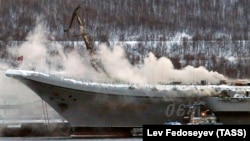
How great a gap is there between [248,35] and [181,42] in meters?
9.98

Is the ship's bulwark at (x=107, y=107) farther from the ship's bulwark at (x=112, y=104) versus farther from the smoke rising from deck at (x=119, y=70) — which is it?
the smoke rising from deck at (x=119, y=70)

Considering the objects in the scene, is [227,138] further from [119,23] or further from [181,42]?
[119,23]

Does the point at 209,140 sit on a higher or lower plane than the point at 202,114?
higher

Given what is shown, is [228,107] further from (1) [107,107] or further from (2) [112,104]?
(1) [107,107]

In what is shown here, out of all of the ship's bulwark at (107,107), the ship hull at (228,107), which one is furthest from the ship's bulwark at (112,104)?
the ship hull at (228,107)

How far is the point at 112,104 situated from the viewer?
58.0 m

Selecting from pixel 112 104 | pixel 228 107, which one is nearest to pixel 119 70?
pixel 112 104

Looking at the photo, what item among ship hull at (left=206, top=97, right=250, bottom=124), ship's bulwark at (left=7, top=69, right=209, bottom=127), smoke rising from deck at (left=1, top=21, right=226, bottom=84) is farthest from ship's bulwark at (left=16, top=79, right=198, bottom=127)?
smoke rising from deck at (left=1, top=21, right=226, bottom=84)

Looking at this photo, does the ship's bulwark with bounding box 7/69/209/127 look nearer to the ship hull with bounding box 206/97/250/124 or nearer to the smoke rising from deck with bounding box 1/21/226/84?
the ship hull with bounding box 206/97/250/124

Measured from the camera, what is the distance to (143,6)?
419ft

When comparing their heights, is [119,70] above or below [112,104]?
above

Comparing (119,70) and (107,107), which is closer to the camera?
(107,107)

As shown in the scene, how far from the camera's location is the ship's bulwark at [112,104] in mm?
57812

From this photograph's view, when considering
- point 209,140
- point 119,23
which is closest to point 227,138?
point 209,140
